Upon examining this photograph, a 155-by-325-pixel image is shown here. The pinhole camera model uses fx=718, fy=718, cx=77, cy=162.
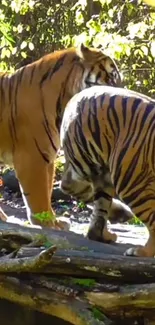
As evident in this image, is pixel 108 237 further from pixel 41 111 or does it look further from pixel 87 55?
pixel 87 55

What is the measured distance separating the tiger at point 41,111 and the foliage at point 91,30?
161cm

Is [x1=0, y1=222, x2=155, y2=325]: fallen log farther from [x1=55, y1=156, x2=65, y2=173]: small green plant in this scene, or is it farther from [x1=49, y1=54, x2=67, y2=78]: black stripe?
[x1=55, y1=156, x2=65, y2=173]: small green plant

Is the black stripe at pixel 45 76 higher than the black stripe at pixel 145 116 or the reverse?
the reverse

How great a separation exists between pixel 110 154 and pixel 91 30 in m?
4.45

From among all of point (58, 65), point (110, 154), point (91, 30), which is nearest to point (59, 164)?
point (91, 30)

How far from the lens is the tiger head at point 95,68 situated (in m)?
6.47

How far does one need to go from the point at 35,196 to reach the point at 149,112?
1.90m

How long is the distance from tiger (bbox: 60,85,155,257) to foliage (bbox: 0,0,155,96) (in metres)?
3.18

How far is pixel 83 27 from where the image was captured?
12516 mm

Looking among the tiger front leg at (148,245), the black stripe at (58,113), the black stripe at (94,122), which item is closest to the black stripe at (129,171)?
the tiger front leg at (148,245)

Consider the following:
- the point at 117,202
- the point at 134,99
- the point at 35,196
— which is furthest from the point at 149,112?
the point at 35,196

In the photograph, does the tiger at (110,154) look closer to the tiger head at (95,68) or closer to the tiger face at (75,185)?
the tiger face at (75,185)

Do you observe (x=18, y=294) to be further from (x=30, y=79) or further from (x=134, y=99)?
(x=30, y=79)

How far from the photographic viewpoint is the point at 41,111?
6.30 meters
